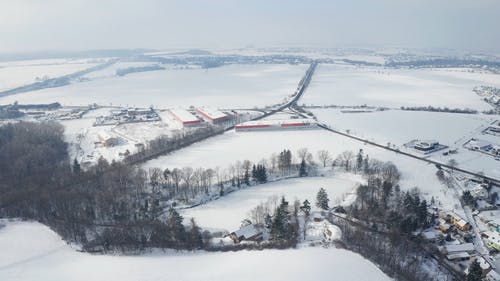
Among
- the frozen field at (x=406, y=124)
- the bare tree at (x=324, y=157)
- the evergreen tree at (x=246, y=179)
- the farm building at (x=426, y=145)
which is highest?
the frozen field at (x=406, y=124)

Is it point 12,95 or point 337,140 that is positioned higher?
point 12,95

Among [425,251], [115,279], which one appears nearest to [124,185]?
[115,279]

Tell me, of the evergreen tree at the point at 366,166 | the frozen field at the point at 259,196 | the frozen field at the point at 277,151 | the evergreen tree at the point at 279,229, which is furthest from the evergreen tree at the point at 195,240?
the evergreen tree at the point at 366,166

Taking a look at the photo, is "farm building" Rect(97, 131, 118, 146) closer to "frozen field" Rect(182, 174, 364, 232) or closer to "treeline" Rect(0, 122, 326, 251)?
"treeline" Rect(0, 122, 326, 251)

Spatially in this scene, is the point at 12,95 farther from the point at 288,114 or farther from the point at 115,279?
the point at 115,279

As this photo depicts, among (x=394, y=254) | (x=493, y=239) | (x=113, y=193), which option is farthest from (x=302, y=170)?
(x=113, y=193)

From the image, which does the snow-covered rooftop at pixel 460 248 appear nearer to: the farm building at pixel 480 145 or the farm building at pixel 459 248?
the farm building at pixel 459 248
